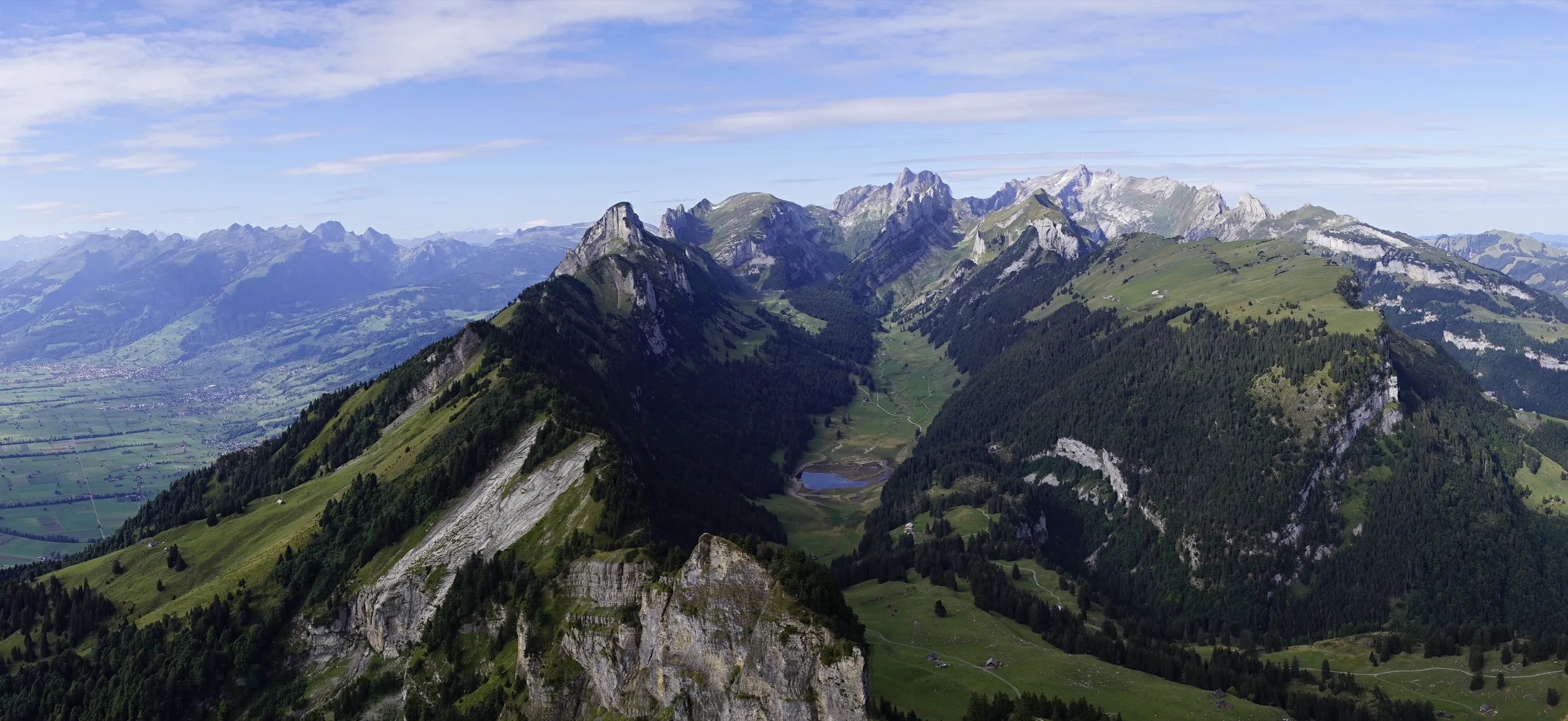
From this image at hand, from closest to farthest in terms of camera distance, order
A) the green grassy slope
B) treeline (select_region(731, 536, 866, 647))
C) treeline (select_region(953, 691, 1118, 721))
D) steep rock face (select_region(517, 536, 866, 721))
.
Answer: treeline (select_region(953, 691, 1118, 721)), steep rock face (select_region(517, 536, 866, 721)), treeline (select_region(731, 536, 866, 647)), the green grassy slope

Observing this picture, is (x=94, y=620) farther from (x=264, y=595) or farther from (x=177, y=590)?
(x=264, y=595)

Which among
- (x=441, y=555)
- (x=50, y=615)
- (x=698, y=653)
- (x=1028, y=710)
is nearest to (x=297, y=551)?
(x=441, y=555)

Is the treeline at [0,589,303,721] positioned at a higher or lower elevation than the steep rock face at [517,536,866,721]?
lower

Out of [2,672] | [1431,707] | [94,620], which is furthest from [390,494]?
[1431,707]

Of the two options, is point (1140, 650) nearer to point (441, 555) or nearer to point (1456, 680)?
point (1456, 680)

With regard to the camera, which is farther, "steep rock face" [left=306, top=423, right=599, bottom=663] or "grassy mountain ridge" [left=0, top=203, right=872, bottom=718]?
"steep rock face" [left=306, top=423, right=599, bottom=663]

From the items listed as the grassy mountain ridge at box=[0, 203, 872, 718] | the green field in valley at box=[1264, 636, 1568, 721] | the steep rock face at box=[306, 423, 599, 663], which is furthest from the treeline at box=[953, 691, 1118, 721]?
the green field in valley at box=[1264, 636, 1568, 721]

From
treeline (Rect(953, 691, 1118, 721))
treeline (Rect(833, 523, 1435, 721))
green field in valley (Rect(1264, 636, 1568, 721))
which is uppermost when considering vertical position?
treeline (Rect(953, 691, 1118, 721))

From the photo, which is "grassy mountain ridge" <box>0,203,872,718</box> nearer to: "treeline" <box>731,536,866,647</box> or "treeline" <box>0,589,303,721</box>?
"treeline" <box>0,589,303,721</box>
